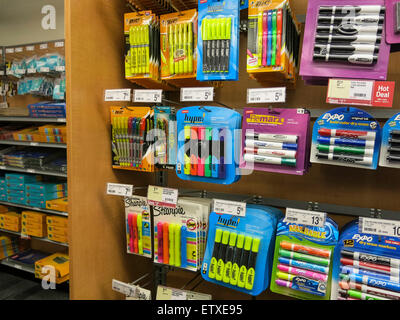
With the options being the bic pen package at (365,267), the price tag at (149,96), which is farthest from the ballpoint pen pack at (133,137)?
the bic pen package at (365,267)

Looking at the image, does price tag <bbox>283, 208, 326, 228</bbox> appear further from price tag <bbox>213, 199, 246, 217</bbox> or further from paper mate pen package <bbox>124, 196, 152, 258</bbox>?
paper mate pen package <bbox>124, 196, 152, 258</bbox>

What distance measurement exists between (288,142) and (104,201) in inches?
43.3

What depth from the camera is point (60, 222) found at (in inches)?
123

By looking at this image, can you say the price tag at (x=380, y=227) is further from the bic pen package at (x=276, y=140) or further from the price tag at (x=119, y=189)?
the price tag at (x=119, y=189)

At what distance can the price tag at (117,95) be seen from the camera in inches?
A: 63.3

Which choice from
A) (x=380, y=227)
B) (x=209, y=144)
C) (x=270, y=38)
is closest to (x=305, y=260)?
(x=380, y=227)

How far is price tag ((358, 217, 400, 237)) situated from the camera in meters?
1.18

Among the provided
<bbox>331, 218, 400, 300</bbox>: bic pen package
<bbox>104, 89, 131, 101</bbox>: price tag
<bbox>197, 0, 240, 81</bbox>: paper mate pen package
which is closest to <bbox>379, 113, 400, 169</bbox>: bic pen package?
<bbox>331, 218, 400, 300</bbox>: bic pen package

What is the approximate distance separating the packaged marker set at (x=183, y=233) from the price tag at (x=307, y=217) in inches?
18.0

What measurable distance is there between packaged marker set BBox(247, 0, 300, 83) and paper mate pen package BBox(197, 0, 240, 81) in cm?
8

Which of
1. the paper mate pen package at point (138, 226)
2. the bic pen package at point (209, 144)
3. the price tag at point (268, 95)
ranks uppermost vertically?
the price tag at point (268, 95)

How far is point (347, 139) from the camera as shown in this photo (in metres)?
1.21

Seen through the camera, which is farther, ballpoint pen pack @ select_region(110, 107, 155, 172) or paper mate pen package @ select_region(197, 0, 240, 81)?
ballpoint pen pack @ select_region(110, 107, 155, 172)

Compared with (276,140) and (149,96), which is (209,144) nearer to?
(276,140)
